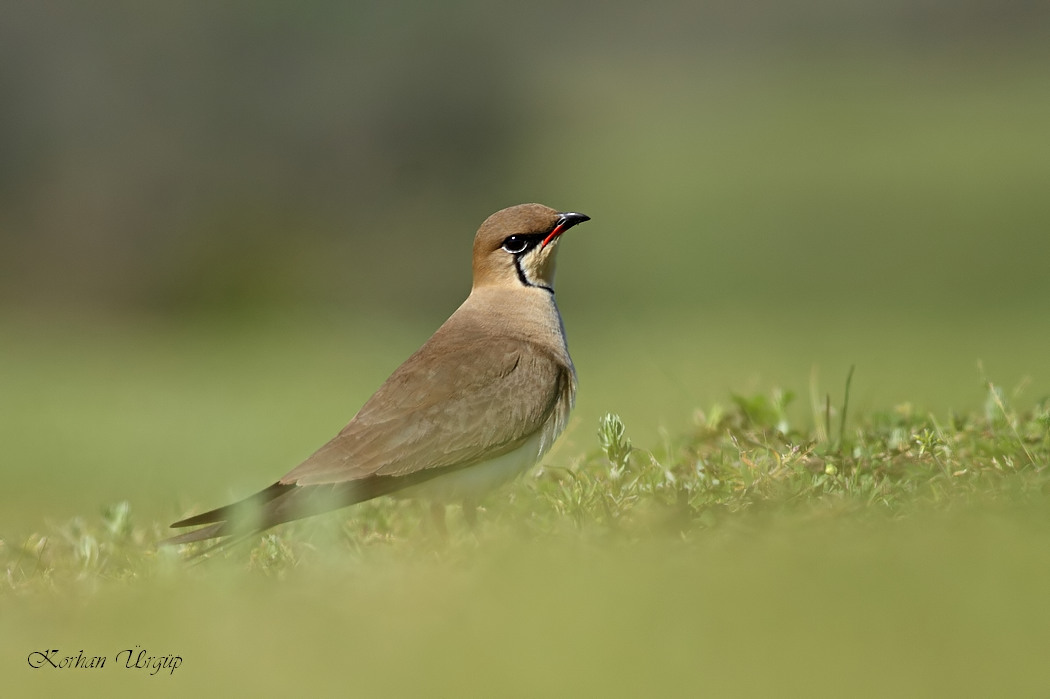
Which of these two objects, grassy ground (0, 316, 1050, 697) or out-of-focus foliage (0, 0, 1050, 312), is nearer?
grassy ground (0, 316, 1050, 697)

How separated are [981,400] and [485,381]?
2.70 m

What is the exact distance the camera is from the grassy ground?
8.54 ft

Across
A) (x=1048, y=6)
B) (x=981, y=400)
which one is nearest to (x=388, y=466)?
(x=981, y=400)

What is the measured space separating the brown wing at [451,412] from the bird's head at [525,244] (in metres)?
0.58

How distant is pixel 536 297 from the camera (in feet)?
19.2

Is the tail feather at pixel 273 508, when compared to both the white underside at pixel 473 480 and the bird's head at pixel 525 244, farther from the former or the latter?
the bird's head at pixel 525 244

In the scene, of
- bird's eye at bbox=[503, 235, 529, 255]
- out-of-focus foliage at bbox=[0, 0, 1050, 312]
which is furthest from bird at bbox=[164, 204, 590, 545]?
out-of-focus foliage at bbox=[0, 0, 1050, 312]

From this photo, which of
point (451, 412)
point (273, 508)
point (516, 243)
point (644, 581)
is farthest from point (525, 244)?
point (644, 581)

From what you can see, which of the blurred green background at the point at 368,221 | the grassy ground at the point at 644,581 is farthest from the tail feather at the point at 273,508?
the blurred green background at the point at 368,221

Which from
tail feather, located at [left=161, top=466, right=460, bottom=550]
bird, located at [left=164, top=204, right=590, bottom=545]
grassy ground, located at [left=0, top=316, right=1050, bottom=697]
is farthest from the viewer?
bird, located at [left=164, top=204, right=590, bottom=545]

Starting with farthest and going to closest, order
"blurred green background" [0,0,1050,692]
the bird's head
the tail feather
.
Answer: "blurred green background" [0,0,1050,692] → the bird's head → the tail feather

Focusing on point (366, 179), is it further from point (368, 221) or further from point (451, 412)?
point (451, 412)

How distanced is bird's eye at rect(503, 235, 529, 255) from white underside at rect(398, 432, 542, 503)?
1203 mm

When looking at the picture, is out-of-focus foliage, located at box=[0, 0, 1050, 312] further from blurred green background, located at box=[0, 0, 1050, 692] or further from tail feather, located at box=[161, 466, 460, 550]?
tail feather, located at box=[161, 466, 460, 550]
